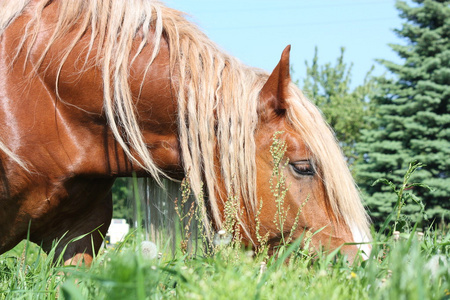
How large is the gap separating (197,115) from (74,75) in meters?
0.76

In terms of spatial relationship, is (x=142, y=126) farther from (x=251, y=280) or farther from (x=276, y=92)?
(x=251, y=280)

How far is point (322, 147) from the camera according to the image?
2.80 m

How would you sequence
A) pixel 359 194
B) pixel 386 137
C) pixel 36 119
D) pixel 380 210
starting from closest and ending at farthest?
pixel 36 119 → pixel 359 194 → pixel 380 210 → pixel 386 137

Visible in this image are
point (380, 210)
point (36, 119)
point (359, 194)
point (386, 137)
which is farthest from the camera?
point (386, 137)

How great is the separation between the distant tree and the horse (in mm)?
24932

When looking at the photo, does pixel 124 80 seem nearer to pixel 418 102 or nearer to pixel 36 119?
pixel 36 119

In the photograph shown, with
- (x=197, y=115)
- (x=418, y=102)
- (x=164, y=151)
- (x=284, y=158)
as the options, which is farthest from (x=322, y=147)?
(x=418, y=102)

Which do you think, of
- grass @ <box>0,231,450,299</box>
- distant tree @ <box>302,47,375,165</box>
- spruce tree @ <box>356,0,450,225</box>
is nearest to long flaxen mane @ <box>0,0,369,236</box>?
grass @ <box>0,231,450,299</box>

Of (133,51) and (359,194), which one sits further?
(359,194)

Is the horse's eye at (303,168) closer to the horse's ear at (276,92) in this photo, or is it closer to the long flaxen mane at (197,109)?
the long flaxen mane at (197,109)

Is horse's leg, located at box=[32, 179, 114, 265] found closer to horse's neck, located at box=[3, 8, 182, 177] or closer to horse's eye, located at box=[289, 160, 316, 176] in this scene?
horse's neck, located at box=[3, 8, 182, 177]

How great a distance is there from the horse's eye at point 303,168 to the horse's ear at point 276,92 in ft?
1.07

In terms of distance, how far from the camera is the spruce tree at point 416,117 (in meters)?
16.2

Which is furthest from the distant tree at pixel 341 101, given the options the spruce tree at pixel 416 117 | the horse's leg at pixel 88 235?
the horse's leg at pixel 88 235
